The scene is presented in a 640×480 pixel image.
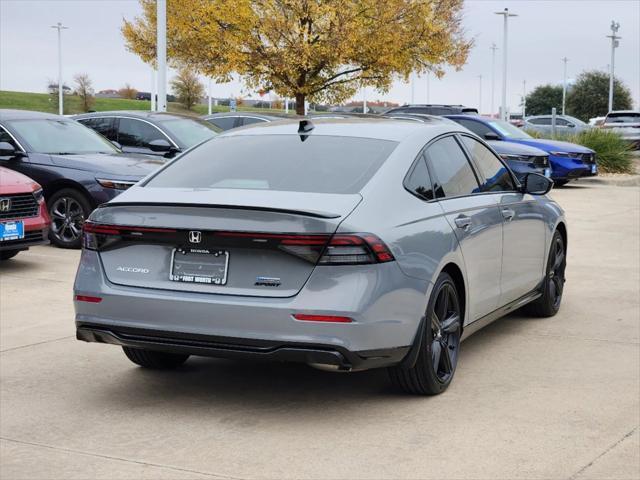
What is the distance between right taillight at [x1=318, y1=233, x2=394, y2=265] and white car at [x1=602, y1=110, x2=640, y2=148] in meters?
33.7

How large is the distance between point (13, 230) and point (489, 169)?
17.1 feet

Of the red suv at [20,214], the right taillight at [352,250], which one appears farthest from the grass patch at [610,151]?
the right taillight at [352,250]

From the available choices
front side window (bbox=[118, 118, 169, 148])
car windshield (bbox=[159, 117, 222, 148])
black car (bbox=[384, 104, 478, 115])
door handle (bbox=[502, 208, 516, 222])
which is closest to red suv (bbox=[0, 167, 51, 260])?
car windshield (bbox=[159, 117, 222, 148])

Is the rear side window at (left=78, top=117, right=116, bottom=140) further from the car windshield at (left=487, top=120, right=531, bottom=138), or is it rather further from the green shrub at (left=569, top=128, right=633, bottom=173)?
the green shrub at (left=569, top=128, right=633, bottom=173)

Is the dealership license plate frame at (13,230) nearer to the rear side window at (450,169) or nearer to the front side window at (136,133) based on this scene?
the front side window at (136,133)

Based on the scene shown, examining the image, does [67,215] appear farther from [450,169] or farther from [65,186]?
[450,169]

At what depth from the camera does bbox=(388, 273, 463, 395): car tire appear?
570 cm

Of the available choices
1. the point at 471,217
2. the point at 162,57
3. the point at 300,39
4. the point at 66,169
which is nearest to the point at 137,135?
the point at 66,169

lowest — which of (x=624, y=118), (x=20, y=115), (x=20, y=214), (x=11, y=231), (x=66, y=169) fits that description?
(x=11, y=231)

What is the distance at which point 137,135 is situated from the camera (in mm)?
15164

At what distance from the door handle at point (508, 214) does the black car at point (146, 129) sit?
807 cm

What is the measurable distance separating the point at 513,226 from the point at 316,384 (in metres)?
1.95

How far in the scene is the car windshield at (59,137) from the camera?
13.0 m

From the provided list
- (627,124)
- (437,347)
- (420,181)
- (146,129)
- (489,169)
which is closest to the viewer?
(437,347)
